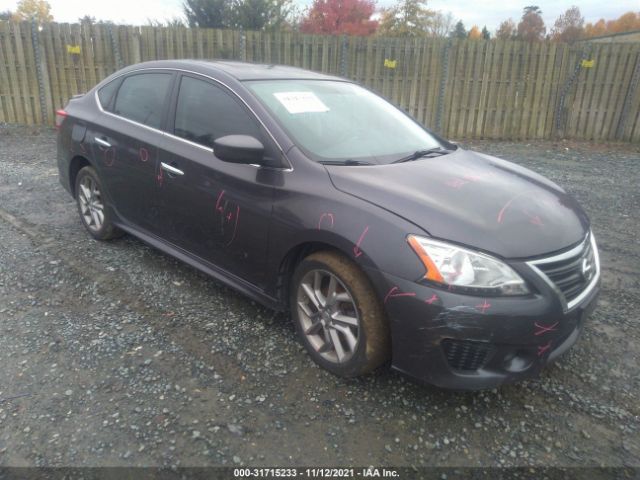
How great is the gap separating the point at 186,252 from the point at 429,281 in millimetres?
2017

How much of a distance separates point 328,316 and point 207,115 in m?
1.66

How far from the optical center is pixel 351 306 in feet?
8.49

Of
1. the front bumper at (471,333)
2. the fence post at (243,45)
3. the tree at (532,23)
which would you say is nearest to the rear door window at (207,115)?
the front bumper at (471,333)

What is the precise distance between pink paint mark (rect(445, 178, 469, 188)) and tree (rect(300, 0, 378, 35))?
118 ft

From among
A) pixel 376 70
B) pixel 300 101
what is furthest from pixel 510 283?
pixel 376 70

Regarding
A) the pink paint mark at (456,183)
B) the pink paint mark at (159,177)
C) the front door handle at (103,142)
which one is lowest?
the pink paint mark at (159,177)

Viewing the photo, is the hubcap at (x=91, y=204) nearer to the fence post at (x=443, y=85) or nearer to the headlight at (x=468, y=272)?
the headlight at (x=468, y=272)

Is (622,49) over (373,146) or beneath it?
over

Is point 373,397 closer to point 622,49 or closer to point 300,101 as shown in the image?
point 300,101

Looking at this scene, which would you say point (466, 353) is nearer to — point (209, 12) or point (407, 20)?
point (209, 12)

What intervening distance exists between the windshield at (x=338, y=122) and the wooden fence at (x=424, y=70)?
6949 millimetres

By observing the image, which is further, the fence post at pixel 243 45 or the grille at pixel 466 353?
the fence post at pixel 243 45

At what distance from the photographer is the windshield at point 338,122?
116 inches

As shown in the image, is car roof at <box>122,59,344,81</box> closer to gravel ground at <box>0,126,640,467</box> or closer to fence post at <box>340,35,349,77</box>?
gravel ground at <box>0,126,640,467</box>
